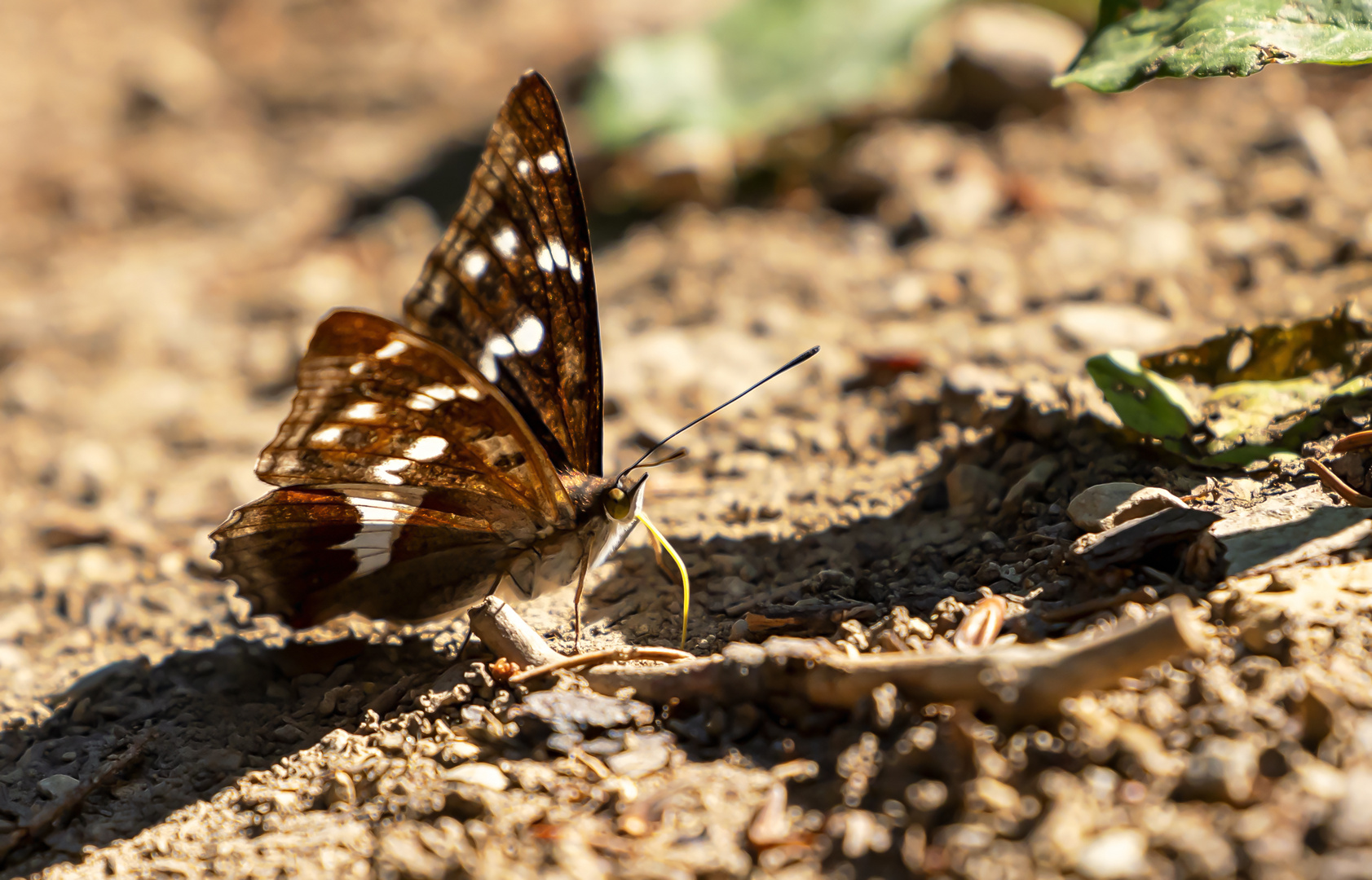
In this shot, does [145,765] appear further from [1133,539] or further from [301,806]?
[1133,539]

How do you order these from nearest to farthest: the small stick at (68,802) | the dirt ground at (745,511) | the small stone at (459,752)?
the dirt ground at (745,511)
the small stone at (459,752)
the small stick at (68,802)

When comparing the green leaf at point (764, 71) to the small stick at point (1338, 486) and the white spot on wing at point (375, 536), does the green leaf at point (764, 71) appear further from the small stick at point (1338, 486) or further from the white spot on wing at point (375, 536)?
the small stick at point (1338, 486)

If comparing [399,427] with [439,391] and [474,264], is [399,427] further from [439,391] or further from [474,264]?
[474,264]

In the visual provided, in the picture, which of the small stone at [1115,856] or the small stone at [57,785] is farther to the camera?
the small stone at [57,785]

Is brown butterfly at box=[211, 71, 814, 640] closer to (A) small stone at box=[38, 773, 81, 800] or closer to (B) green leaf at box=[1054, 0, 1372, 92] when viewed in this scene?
(A) small stone at box=[38, 773, 81, 800]

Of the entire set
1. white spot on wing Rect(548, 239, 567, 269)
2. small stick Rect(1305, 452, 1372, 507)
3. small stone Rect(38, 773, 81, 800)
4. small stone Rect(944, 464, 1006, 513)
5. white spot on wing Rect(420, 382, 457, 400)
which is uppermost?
white spot on wing Rect(548, 239, 567, 269)

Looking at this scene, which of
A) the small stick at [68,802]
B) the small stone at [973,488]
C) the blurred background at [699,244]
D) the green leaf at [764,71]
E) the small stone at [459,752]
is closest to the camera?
the small stone at [459,752]

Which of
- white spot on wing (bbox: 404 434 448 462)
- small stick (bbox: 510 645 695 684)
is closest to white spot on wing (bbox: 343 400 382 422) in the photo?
white spot on wing (bbox: 404 434 448 462)

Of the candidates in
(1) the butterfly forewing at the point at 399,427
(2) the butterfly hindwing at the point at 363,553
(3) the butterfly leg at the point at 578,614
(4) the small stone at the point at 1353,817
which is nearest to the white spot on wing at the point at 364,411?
(1) the butterfly forewing at the point at 399,427

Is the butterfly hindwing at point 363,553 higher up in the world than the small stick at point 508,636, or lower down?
higher up
